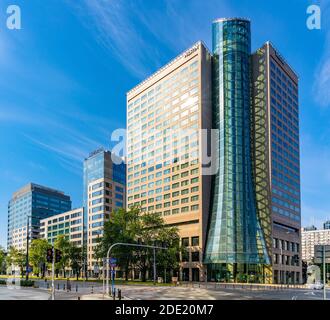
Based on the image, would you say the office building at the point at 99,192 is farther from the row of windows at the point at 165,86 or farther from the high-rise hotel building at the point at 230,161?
the high-rise hotel building at the point at 230,161

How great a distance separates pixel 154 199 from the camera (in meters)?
138

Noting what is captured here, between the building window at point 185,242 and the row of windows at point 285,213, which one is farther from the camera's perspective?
the row of windows at point 285,213

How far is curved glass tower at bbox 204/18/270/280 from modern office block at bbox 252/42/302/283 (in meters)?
3.98

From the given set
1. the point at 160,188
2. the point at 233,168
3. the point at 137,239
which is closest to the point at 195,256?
the point at 137,239

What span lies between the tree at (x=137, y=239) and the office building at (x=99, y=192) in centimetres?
5732

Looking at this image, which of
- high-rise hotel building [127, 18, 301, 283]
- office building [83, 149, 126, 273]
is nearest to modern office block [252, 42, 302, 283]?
high-rise hotel building [127, 18, 301, 283]

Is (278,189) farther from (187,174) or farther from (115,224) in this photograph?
(115,224)

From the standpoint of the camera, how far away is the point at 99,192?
169m

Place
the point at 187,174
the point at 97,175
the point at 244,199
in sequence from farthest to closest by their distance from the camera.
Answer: the point at 97,175, the point at 187,174, the point at 244,199

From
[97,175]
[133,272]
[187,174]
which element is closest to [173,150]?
[187,174]

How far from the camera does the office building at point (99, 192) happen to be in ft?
549

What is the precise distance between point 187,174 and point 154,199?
19819 millimetres

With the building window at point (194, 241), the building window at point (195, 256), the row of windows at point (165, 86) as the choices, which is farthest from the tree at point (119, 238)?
the row of windows at point (165, 86)

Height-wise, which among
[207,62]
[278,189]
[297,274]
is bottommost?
[297,274]
